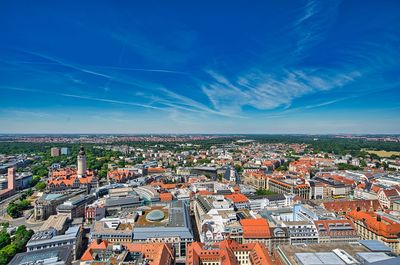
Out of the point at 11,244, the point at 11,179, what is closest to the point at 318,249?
the point at 11,244

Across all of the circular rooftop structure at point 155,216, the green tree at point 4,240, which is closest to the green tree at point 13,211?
the green tree at point 4,240

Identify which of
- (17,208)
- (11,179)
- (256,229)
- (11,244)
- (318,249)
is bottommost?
(17,208)

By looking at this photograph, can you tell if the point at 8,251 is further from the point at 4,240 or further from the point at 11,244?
the point at 4,240

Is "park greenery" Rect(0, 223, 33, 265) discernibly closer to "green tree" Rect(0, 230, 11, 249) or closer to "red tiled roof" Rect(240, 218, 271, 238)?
"green tree" Rect(0, 230, 11, 249)

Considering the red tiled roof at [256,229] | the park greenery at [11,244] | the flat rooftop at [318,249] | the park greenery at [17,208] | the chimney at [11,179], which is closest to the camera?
the flat rooftop at [318,249]

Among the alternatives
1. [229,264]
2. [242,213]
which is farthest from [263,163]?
[229,264]

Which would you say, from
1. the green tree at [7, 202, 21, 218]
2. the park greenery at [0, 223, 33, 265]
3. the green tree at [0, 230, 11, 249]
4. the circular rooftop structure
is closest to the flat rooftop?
the circular rooftop structure

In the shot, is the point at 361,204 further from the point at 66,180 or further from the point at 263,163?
the point at 66,180

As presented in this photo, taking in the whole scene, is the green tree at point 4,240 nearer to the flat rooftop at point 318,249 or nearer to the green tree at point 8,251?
the green tree at point 8,251
